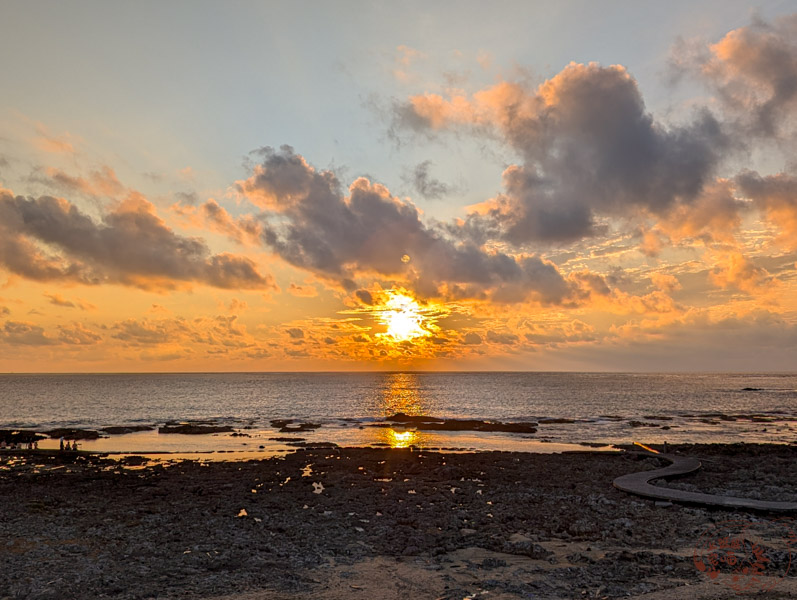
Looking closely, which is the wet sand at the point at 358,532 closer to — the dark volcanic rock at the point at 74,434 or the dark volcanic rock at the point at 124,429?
the dark volcanic rock at the point at 74,434

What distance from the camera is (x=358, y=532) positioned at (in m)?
20.3

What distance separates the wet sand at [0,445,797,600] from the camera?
15000mm

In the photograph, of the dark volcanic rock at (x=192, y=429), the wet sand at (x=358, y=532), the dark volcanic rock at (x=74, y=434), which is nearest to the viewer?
the wet sand at (x=358, y=532)

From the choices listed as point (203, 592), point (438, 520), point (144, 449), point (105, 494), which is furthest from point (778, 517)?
point (144, 449)

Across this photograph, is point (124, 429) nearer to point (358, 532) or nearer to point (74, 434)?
point (74, 434)

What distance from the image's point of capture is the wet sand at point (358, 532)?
591 inches

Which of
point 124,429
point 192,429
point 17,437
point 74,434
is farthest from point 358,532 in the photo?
point 124,429

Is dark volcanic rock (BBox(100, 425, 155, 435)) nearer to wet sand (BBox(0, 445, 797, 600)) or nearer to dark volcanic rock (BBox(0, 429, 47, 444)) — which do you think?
dark volcanic rock (BBox(0, 429, 47, 444))

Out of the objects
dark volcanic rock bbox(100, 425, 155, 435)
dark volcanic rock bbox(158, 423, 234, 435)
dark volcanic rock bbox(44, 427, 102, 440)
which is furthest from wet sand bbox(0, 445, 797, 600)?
dark volcanic rock bbox(100, 425, 155, 435)

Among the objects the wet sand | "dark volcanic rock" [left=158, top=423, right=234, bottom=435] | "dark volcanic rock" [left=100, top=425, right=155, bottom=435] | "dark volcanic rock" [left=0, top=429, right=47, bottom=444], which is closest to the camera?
the wet sand

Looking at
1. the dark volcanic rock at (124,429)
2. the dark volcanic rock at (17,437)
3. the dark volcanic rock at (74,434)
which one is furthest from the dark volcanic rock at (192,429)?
the dark volcanic rock at (17,437)

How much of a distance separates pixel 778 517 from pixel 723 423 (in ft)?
196

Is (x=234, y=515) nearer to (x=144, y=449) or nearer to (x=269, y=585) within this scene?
(x=269, y=585)

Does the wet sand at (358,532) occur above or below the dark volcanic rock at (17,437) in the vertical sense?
above
